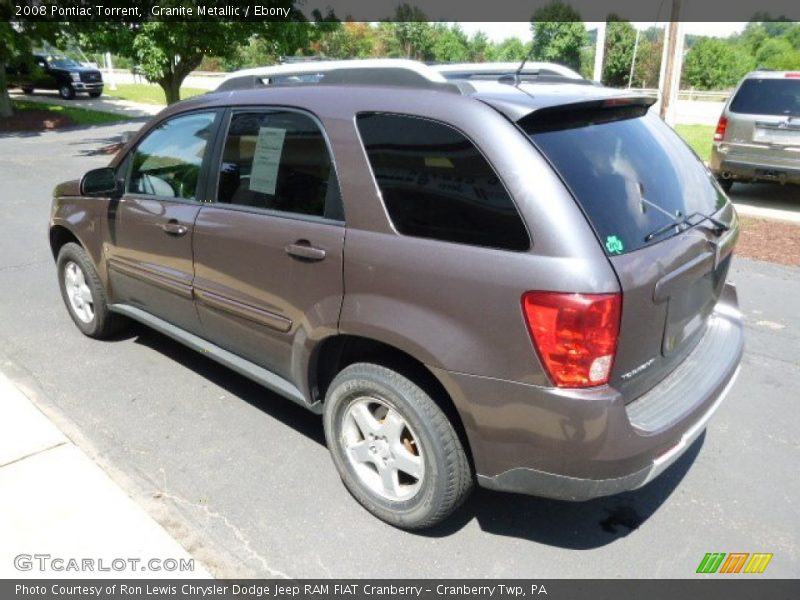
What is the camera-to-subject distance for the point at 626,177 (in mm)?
2395

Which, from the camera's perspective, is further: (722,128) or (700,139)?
(700,139)

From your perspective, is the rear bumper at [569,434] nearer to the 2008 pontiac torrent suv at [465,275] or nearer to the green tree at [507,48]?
the 2008 pontiac torrent suv at [465,275]

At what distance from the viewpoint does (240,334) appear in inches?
125

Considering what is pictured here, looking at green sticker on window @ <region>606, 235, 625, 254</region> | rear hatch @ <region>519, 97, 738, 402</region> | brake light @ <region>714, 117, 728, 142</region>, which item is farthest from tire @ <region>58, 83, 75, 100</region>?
green sticker on window @ <region>606, 235, 625, 254</region>

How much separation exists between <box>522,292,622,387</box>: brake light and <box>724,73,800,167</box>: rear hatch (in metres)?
8.07

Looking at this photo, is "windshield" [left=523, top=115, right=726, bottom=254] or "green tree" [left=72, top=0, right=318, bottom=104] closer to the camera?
→ "windshield" [left=523, top=115, right=726, bottom=254]

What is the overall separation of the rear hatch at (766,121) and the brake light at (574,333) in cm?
807

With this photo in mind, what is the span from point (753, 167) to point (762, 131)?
487mm

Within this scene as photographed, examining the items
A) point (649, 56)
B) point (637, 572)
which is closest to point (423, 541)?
point (637, 572)

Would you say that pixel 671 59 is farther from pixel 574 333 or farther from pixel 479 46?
pixel 479 46

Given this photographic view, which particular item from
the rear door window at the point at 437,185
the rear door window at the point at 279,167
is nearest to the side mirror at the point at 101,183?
the rear door window at the point at 279,167

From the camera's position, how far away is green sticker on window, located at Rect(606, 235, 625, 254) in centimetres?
210

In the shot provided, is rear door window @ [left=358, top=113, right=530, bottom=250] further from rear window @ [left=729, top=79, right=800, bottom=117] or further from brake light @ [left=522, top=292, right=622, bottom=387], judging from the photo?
rear window @ [left=729, top=79, right=800, bottom=117]

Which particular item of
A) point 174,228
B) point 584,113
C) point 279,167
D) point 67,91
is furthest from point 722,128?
point 67,91
